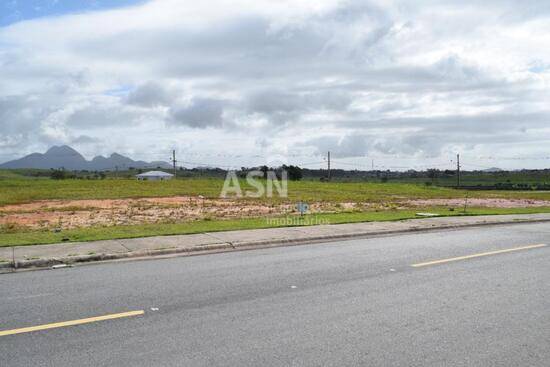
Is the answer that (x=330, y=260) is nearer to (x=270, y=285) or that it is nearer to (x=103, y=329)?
(x=270, y=285)

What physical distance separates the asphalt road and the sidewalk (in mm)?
777

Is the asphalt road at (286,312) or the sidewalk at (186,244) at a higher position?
the sidewalk at (186,244)

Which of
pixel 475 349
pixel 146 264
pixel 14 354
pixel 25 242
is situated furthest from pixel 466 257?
pixel 25 242

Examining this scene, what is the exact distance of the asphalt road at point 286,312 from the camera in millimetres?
5160

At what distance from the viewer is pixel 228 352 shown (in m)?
5.20

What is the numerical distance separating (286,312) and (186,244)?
5990 mm

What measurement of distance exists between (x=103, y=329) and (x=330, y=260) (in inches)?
219

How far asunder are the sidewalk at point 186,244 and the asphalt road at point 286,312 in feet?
2.55

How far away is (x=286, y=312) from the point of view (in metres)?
6.60
